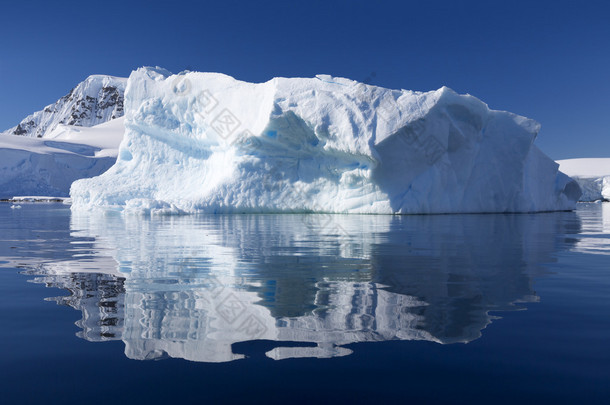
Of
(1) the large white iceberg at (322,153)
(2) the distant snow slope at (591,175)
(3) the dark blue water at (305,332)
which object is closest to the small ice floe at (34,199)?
(1) the large white iceberg at (322,153)

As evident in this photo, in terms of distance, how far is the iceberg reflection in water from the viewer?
233cm

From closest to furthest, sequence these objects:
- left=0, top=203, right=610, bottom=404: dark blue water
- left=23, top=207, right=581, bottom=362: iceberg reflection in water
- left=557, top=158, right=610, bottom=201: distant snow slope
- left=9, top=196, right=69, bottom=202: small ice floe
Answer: left=0, top=203, right=610, bottom=404: dark blue water < left=23, top=207, right=581, bottom=362: iceberg reflection in water < left=9, top=196, right=69, bottom=202: small ice floe < left=557, top=158, right=610, bottom=201: distant snow slope

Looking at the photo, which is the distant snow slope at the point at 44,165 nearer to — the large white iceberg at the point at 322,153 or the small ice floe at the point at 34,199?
the small ice floe at the point at 34,199

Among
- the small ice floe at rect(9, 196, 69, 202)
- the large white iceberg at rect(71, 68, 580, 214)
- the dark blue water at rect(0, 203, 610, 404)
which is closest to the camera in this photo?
the dark blue water at rect(0, 203, 610, 404)

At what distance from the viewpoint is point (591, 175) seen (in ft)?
165

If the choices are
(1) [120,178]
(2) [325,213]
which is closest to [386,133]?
(2) [325,213]

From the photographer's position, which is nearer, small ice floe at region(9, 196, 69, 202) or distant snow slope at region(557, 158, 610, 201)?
small ice floe at region(9, 196, 69, 202)

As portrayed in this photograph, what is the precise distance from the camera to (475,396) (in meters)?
1.68

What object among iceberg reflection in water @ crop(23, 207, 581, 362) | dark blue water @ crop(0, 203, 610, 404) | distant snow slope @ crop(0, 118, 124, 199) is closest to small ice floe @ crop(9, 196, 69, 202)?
distant snow slope @ crop(0, 118, 124, 199)

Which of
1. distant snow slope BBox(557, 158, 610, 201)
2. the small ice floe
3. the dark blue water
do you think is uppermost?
distant snow slope BBox(557, 158, 610, 201)

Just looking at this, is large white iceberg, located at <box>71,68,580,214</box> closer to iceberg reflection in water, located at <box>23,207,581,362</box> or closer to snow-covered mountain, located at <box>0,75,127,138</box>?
iceberg reflection in water, located at <box>23,207,581,362</box>

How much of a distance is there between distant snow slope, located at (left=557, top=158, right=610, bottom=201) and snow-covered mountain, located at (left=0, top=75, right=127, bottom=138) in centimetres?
10600

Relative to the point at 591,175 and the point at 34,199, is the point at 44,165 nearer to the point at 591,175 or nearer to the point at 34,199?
the point at 34,199

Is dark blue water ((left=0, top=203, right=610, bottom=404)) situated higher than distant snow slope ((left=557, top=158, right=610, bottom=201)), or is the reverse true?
distant snow slope ((left=557, top=158, right=610, bottom=201))
